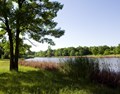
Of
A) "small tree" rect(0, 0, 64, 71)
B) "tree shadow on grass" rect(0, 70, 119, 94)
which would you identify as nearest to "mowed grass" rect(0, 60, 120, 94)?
"tree shadow on grass" rect(0, 70, 119, 94)

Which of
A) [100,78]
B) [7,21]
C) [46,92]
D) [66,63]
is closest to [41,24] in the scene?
[7,21]

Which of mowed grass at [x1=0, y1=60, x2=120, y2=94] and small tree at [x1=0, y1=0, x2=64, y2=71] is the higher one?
small tree at [x1=0, y1=0, x2=64, y2=71]

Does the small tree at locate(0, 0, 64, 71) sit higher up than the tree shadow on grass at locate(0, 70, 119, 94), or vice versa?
the small tree at locate(0, 0, 64, 71)

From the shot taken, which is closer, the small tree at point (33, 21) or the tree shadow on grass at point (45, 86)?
the tree shadow on grass at point (45, 86)

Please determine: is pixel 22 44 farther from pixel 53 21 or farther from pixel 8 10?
pixel 8 10

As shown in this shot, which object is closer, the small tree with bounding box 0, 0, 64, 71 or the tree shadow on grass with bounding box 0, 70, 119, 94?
the tree shadow on grass with bounding box 0, 70, 119, 94

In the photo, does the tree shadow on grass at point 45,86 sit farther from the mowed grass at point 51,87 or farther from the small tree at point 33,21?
the small tree at point 33,21

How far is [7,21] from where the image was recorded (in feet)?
72.1

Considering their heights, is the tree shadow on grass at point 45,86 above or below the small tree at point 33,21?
below

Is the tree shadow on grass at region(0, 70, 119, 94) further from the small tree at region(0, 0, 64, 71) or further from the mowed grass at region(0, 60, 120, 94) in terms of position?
the small tree at region(0, 0, 64, 71)

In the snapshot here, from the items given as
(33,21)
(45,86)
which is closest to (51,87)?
(45,86)

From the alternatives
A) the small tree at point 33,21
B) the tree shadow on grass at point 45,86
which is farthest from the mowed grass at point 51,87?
the small tree at point 33,21

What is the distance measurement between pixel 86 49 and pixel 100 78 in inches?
4994

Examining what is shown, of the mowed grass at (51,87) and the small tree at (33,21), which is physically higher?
the small tree at (33,21)
